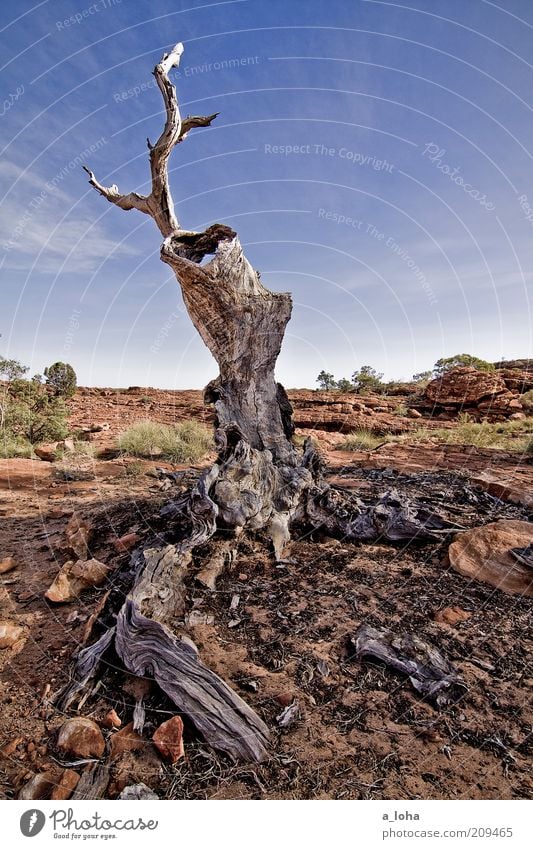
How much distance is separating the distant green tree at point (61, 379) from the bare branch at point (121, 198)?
747 inches

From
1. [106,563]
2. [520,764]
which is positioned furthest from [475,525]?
[106,563]

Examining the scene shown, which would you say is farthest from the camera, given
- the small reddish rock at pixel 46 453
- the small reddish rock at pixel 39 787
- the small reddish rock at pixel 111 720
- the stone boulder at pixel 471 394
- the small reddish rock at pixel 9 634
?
the stone boulder at pixel 471 394

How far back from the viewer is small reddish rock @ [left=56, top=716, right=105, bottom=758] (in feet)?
6.98

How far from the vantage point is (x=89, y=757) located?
6.94 feet

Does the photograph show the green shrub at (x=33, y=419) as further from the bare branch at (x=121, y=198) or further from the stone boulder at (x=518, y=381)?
the stone boulder at (x=518, y=381)

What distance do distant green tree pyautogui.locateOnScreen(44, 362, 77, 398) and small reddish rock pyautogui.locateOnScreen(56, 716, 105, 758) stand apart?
76.3 feet

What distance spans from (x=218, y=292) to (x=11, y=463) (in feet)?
22.5

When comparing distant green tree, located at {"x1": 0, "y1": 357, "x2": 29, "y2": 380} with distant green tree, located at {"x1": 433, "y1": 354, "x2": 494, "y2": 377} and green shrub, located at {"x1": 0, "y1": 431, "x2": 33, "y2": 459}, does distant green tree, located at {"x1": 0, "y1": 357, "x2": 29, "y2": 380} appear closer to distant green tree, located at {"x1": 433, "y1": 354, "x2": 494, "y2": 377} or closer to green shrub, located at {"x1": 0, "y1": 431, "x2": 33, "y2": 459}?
green shrub, located at {"x1": 0, "y1": 431, "x2": 33, "y2": 459}

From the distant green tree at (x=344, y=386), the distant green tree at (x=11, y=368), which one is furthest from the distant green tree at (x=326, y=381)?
the distant green tree at (x=11, y=368)

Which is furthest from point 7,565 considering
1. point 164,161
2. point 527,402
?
point 527,402

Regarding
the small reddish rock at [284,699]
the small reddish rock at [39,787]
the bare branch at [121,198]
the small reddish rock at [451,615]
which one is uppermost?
the bare branch at [121,198]

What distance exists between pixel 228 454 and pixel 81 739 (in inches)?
→ 125

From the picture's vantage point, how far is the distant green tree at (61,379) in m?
23.2

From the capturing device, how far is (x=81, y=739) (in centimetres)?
218
